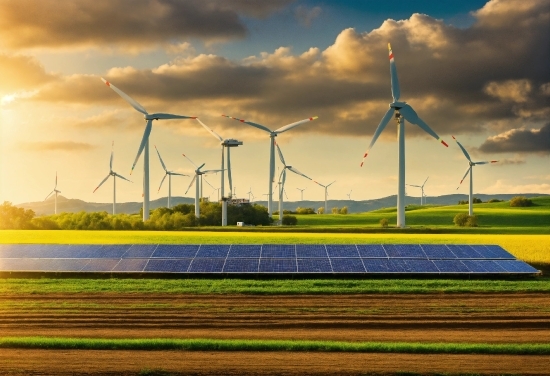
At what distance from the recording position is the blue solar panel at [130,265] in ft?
159

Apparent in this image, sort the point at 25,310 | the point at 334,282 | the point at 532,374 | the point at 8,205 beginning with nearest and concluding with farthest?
the point at 532,374 → the point at 25,310 → the point at 334,282 → the point at 8,205

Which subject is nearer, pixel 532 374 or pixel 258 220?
pixel 532 374

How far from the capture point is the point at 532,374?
2377 centimetres

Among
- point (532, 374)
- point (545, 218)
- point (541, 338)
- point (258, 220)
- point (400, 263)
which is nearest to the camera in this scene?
point (532, 374)

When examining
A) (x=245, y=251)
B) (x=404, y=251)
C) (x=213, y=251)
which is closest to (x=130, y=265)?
(x=213, y=251)

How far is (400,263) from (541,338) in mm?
19453

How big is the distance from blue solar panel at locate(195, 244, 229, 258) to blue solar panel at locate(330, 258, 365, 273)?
8786 millimetres

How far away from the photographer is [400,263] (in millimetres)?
48625

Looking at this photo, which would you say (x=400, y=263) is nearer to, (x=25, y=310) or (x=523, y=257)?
(x=523, y=257)

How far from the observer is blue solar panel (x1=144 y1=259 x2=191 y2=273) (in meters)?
48.2

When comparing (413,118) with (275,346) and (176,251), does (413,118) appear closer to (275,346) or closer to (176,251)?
(176,251)

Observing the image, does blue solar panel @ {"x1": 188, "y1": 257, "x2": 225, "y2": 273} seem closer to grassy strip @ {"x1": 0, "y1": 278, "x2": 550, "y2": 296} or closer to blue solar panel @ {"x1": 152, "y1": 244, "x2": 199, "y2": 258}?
blue solar panel @ {"x1": 152, "y1": 244, "x2": 199, "y2": 258}

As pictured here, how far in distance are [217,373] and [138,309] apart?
13556 millimetres

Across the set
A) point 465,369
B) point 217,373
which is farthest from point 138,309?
point 465,369
